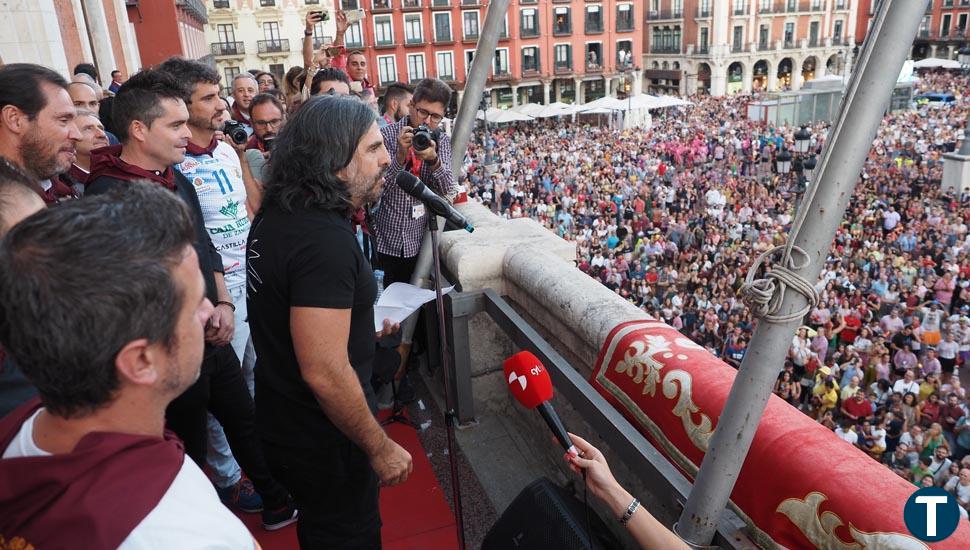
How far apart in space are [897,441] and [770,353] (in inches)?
311

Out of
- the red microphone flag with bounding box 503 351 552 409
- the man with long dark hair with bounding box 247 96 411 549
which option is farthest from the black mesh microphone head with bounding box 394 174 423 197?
the red microphone flag with bounding box 503 351 552 409

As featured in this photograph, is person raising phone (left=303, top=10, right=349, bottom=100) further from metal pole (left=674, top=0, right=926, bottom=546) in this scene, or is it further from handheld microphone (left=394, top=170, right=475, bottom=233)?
metal pole (left=674, top=0, right=926, bottom=546)

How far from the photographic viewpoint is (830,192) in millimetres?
1343

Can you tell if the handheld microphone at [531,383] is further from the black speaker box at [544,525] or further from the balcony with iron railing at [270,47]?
the balcony with iron railing at [270,47]

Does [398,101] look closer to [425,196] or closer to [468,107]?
[468,107]

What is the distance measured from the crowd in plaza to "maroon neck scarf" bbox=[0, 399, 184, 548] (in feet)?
22.1

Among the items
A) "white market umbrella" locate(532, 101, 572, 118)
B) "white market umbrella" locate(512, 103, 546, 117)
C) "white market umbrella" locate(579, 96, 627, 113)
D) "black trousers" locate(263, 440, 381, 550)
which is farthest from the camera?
"white market umbrella" locate(512, 103, 546, 117)

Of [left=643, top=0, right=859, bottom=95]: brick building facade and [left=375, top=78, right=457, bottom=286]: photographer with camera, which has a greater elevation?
[left=643, top=0, right=859, bottom=95]: brick building facade

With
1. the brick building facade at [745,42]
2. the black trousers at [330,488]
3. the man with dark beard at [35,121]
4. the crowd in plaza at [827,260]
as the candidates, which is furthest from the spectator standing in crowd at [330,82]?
the brick building facade at [745,42]

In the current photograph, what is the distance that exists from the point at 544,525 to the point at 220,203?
201cm

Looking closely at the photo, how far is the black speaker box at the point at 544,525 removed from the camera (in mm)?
2043

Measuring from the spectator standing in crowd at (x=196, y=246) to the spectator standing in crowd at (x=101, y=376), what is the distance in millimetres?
1389

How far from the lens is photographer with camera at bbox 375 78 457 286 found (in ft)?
11.9

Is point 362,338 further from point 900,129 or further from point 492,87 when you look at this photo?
point 492,87
